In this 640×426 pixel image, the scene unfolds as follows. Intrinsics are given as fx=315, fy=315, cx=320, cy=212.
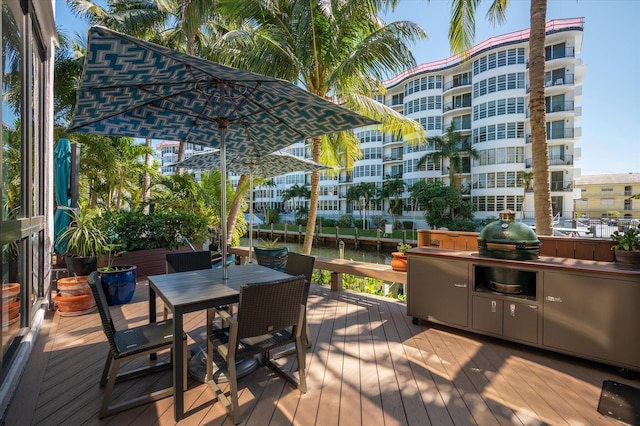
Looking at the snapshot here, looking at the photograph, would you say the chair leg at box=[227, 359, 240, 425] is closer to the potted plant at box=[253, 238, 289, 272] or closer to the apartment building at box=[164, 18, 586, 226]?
the potted plant at box=[253, 238, 289, 272]

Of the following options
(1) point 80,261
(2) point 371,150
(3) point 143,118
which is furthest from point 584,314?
(2) point 371,150

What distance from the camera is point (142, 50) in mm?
1921

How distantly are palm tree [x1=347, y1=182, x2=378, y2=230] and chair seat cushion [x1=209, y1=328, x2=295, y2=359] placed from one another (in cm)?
2894

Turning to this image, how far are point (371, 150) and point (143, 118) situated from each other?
33.6m

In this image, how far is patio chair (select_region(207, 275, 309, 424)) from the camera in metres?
2.05

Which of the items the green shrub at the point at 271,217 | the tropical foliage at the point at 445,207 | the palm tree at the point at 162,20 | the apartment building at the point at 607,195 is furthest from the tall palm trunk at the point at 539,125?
the apartment building at the point at 607,195

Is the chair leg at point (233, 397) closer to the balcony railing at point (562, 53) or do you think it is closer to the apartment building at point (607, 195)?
the balcony railing at point (562, 53)

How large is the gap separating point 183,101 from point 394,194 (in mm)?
29350

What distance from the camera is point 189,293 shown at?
237cm

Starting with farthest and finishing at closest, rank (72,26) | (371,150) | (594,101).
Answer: (371,150) < (594,101) < (72,26)

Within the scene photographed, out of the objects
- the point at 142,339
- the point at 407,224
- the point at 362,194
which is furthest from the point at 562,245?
the point at 362,194

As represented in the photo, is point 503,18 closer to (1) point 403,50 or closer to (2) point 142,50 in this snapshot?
(1) point 403,50

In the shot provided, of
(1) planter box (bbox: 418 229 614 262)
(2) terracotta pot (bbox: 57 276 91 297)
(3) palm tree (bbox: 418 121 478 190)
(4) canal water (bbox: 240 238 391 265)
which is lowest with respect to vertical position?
(4) canal water (bbox: 240 238 391 265)

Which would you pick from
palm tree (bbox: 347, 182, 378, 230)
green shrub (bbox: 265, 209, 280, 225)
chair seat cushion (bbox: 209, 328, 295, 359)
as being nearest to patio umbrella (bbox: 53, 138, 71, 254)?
chair seat cushion (bbox: 209, 328, 295, 359)
